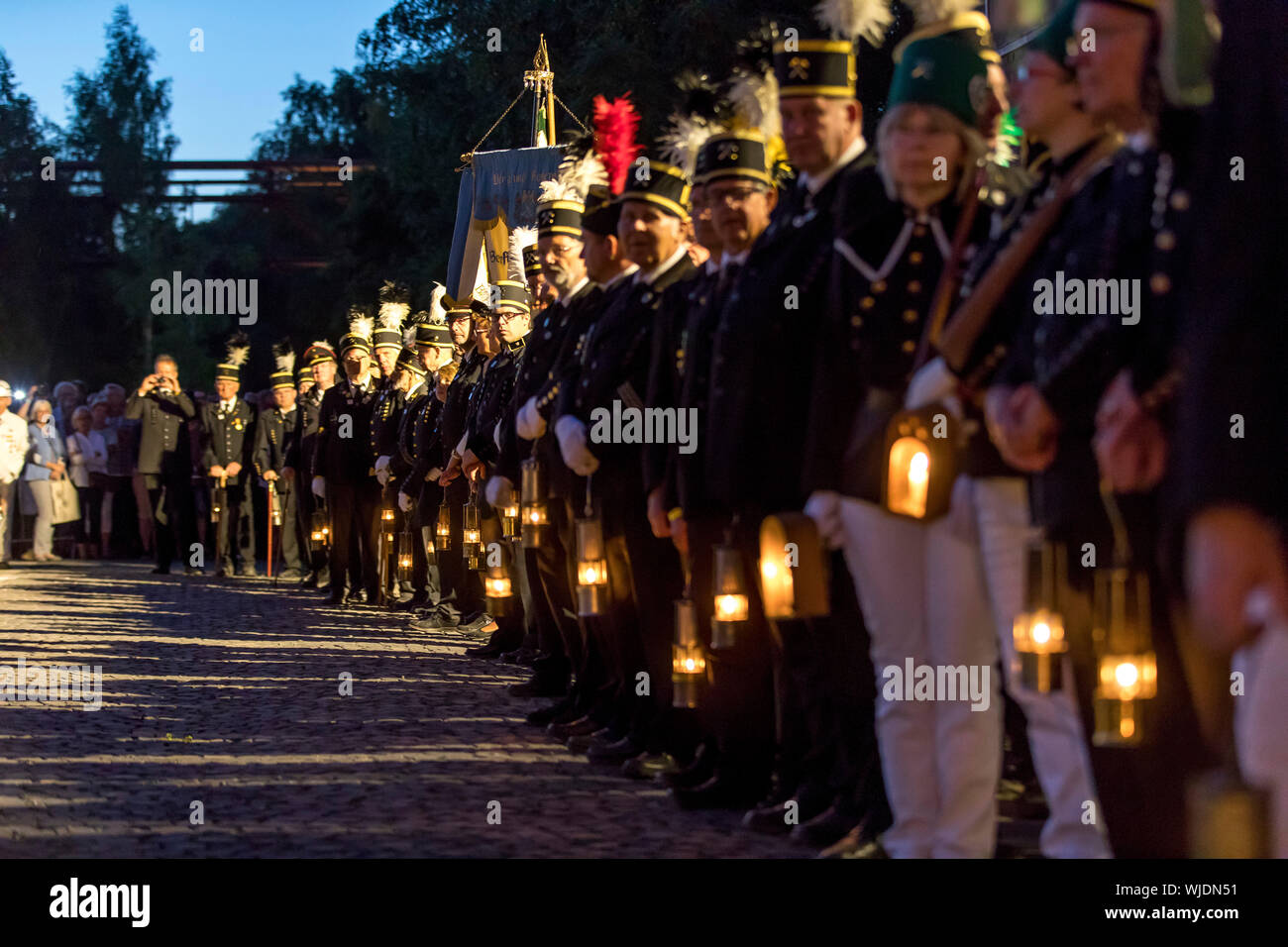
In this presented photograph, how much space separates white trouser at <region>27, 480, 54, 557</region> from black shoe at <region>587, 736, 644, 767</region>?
18.8 metres

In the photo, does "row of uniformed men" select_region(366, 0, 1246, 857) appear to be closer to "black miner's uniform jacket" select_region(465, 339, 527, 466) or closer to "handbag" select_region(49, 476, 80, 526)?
"black miner's uniform jacket" select_region(465, 339, 527, 466)

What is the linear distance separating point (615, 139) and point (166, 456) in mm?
14912

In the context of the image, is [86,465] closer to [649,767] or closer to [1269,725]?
[649,767]

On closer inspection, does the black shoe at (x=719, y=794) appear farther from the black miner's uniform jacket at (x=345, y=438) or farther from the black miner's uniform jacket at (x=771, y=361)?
the black miner's uniform jacket at (x=345, y=438)

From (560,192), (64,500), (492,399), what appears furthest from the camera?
(64,500)

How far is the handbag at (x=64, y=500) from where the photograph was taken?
25.4 meters

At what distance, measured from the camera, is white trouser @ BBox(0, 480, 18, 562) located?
75.2 ft

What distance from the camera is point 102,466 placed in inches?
1017

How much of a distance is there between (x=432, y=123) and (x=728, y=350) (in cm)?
2756

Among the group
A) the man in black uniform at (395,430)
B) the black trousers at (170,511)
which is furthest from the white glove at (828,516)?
the black trousers at (170,511)

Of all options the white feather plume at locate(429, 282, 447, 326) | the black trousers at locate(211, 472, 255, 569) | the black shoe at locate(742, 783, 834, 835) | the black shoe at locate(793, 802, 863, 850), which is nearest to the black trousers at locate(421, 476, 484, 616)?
the white feather plume at locate(429, 282, 447, 326)

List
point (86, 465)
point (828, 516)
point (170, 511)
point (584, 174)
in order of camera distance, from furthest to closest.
Answer: 1. point (86, 465)
2. point (170, 511)
3. point (584, 174)
4. point (828, 516)

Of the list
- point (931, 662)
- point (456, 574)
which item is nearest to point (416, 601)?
point (456, 574)

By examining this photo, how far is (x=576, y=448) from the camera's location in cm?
761
